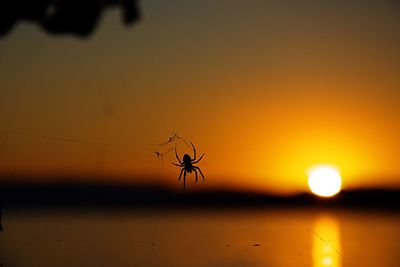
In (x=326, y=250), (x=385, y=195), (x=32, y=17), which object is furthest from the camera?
(x=385, y=195)

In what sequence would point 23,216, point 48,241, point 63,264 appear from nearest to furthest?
point 48,241, point 63,264, point 23,216

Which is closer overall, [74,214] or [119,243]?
[119,243]

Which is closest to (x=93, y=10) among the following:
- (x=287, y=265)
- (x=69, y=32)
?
(x=69, y=32)

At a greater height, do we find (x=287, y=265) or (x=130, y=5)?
(x=130, y=5)

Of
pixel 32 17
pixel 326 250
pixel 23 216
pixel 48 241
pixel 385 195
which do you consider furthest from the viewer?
pixel 385 195

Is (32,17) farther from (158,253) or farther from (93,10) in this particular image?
(158,253)

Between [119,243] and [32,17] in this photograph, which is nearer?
[32,17]

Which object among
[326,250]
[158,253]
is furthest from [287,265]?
[326,250]

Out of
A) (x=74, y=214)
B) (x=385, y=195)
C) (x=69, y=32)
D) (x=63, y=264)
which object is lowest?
(x=63, y=264)

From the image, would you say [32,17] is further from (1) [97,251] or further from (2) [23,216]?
(2) [23,216]
